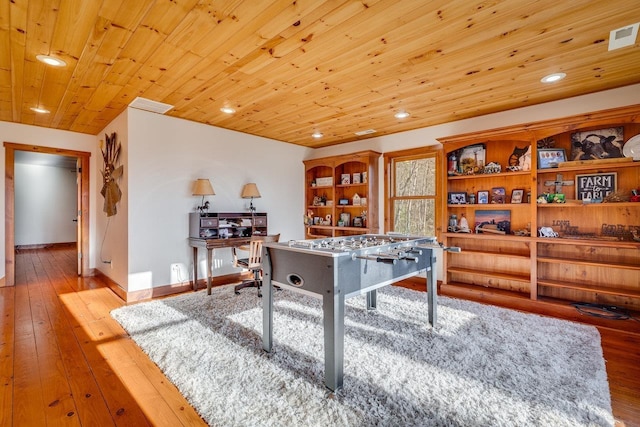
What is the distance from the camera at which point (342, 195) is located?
19.0ft

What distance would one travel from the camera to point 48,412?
174 centimetres

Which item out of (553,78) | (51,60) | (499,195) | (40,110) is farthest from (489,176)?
(40,110)

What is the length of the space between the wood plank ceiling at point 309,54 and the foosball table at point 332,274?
156cm

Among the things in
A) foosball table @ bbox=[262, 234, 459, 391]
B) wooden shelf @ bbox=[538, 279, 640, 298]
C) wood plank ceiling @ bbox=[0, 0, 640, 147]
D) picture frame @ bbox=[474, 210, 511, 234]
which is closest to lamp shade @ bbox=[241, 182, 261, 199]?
wood plank ceiling @ bbox=[0, 0, 640, 147]

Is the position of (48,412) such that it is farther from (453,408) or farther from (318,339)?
(453,408)

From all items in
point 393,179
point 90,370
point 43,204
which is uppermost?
point 393,179

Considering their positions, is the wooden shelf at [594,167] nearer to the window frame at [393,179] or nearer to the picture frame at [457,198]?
the picture frame at [457,198]

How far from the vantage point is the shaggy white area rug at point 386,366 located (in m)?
1.71

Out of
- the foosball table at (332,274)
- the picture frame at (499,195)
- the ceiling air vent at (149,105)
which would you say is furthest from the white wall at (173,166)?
the foosball table at (332,274)

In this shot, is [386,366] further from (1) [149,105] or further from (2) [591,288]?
(1) [149,105]

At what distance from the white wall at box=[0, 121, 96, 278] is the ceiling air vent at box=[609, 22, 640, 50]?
6667 mm

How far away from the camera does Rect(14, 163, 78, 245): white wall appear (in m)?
7.90

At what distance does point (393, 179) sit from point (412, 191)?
40cm

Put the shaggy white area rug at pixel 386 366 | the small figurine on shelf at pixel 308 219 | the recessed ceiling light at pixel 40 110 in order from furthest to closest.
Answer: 1. the small figurine on shelf at pixel 308 219
2. the recessed ceiling light at pixel 40 110
3. the shaggy white area rug at pixel 386 366
